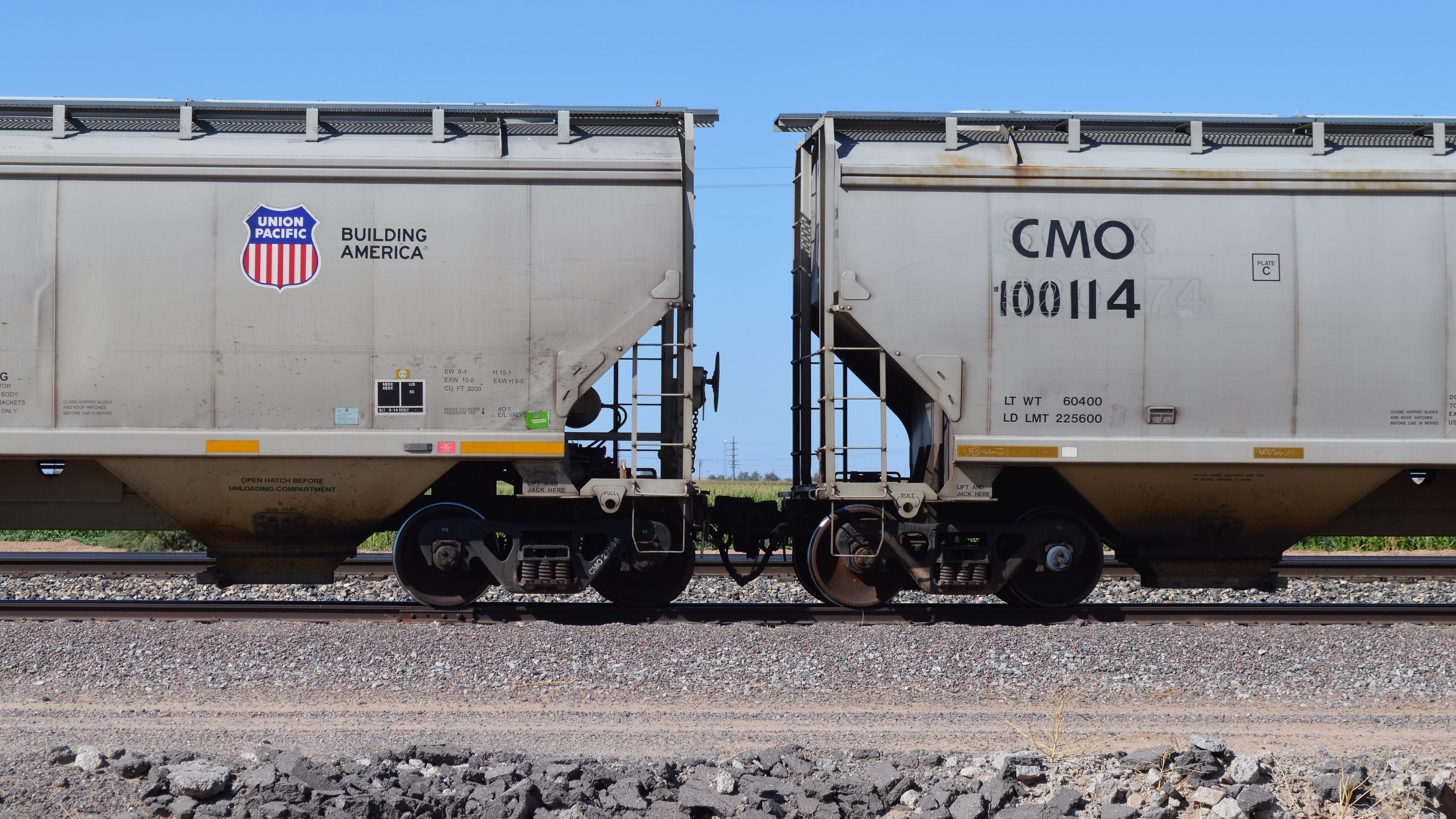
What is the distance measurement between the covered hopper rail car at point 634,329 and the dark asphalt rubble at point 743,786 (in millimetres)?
4089

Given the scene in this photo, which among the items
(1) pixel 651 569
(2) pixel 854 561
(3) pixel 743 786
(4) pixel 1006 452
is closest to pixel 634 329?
(1) pixel 651 569

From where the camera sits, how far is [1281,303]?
9.08 metres

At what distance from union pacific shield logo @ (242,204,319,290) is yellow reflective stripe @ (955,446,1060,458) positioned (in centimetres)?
546

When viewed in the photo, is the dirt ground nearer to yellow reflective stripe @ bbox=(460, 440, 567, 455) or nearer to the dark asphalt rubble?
the dark asphalt rubble

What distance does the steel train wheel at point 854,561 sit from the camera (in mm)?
9227

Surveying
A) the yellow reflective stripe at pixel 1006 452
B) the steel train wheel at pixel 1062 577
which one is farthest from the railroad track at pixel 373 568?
the yellow reflective stripe at pixel 1006 452

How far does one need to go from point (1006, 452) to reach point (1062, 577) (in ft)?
4.74

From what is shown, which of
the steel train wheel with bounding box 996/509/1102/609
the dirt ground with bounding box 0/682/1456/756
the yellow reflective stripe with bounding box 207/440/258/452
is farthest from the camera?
the steel train wheel with bounding box 996/509/1102/609

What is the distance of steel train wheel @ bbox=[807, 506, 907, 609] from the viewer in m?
9.23

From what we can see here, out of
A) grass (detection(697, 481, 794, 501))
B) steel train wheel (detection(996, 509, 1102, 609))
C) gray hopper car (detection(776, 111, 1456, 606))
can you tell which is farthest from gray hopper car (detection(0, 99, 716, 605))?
grass (detection(697, 481, 794, 501))

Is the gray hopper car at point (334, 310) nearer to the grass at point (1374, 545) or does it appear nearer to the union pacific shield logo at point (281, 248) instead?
the union pacific shield logo at point (281, 248)

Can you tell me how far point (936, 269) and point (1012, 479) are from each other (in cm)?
204

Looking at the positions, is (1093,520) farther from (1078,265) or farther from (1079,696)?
(1079,696)

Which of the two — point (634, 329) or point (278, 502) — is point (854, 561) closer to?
point (634, 329)
